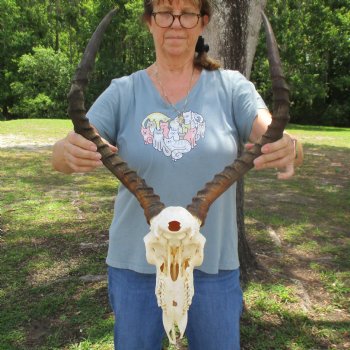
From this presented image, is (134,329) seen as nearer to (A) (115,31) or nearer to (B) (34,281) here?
(B) (34,281)

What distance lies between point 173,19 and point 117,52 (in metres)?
43.8

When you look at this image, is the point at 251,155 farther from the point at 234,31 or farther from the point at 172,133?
the point at 234,31

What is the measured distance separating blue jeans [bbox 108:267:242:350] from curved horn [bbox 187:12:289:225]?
0.51m

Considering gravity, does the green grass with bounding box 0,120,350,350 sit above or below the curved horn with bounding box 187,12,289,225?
below

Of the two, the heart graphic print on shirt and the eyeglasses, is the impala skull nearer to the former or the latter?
the heart graphic print on shirt

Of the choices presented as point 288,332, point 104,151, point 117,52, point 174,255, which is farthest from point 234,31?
point 117,52

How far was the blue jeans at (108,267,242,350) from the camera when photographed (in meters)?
2.74

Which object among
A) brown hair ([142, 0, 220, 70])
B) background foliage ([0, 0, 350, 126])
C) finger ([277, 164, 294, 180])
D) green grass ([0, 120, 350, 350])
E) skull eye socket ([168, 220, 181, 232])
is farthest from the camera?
background foliage ([0, 0, 350, 126])

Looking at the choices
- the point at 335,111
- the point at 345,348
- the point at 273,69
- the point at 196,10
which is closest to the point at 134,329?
the point at 273,69

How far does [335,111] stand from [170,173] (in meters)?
40.5

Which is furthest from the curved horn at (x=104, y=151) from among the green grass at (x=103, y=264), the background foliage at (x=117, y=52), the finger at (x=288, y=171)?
the background foliage at (x=117, y=52)

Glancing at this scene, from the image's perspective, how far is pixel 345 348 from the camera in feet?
15.1

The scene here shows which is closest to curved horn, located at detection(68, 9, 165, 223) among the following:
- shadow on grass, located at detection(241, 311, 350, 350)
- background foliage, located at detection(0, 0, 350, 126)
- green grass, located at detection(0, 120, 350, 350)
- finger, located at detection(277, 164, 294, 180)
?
finger, located at detection(277, 164, 294, 180)

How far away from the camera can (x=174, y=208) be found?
91.0 inches
